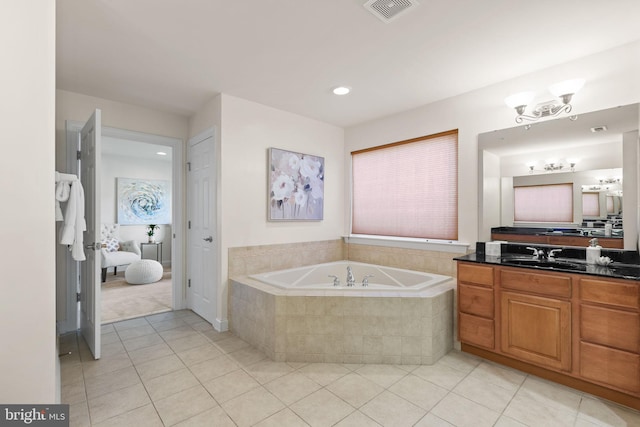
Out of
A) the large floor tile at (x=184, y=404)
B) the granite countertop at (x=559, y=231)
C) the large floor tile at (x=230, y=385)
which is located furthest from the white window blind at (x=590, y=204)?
the large floor tile at (x=184, y=404)

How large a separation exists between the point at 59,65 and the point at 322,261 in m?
3.21

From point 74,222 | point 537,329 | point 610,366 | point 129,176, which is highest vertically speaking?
point 129,176

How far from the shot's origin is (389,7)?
5.88 ft

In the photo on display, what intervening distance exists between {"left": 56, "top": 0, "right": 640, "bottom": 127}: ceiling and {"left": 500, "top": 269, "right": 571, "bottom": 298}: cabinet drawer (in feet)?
5.40

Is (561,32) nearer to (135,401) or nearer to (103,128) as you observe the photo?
(135,401)

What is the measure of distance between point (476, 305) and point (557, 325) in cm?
53

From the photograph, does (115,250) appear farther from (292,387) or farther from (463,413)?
(463,413)

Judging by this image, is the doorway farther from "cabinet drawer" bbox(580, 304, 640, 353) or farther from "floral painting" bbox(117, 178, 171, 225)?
"cabinet drawer" bbox(580, 304, 640, 353)

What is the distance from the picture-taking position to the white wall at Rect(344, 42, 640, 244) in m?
2.22

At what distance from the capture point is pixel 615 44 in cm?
216

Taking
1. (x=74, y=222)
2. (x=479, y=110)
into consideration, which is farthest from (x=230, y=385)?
(x=479, y=110)

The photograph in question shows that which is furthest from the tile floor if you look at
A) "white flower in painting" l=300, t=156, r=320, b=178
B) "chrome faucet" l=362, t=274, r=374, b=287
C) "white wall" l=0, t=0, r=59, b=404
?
"white flower in painting" l=300, t=156, r=320, b=178

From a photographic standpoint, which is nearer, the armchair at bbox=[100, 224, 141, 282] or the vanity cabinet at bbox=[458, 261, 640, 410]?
the vanity cabinet at bbox=[458, 261, 640, 410]

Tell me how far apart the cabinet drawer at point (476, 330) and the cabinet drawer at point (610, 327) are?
1.89 ft
